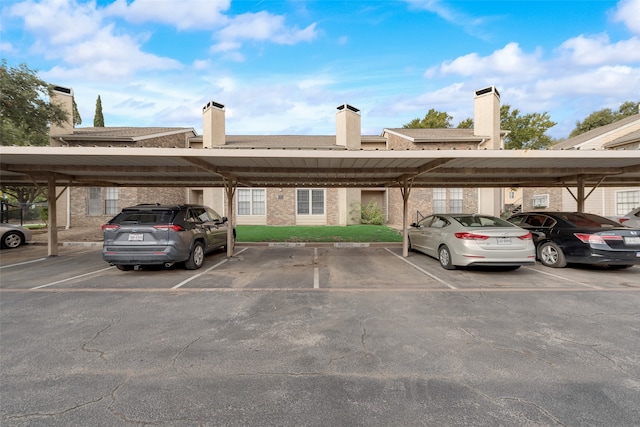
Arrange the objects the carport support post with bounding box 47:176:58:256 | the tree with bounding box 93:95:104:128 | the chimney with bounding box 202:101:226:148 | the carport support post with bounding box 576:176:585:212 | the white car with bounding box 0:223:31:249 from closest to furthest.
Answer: the carport support post with bounding box 47:176:58:256
the carport support post with bounding box 576:176:585:212
the white car with bounding box 0:223:31:249
the chimney with bounding box 202:101:226:148
the tree with bounding box 93:95:104:128

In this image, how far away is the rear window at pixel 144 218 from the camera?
6.87 m

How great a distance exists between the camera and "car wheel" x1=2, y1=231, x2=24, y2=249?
11.3 m

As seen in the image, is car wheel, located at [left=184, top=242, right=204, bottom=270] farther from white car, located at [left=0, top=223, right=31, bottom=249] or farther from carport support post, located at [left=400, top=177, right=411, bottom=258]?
white car, located at [left=0, top=223, right=31, bottom=249]

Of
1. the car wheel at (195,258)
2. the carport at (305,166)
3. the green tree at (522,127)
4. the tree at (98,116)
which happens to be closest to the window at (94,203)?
the carport at (305,166)

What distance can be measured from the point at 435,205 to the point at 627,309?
52.2 feet

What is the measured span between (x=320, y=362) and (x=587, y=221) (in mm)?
7924

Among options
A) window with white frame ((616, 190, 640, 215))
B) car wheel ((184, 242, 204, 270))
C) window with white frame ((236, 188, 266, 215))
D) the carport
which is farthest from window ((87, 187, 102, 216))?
window with white frame ((616, 190, 640, 215))

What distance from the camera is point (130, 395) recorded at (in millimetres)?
2627

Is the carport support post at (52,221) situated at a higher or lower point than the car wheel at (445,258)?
higher

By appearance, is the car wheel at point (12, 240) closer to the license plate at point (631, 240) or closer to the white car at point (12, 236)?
the white car at point (12, 236)

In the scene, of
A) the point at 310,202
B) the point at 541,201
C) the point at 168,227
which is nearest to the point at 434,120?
the point at 541,201

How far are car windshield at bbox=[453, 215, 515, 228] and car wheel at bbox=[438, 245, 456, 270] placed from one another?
774 mm

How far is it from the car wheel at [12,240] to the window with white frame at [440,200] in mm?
20676

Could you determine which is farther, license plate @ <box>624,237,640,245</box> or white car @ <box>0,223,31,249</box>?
white car @ <box>0,223,31,249</box>
